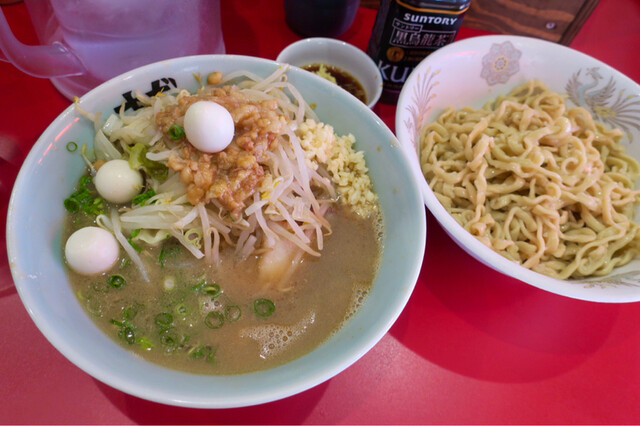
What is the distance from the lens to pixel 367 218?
1.45 m

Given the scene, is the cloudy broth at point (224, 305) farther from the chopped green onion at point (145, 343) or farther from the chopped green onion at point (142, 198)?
the chopped green onion at point (142, 198)

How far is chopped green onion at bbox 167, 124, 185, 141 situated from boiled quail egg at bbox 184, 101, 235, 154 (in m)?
0.03

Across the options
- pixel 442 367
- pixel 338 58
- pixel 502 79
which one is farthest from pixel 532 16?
pixel 442 367

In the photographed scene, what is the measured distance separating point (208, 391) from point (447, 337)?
2.85 feet

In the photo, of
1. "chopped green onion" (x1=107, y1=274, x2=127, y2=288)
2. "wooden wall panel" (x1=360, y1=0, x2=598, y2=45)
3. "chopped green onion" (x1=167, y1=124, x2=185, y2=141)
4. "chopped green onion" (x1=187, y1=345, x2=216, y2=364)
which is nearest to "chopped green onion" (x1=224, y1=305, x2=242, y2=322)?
"chopped green onion" (x1=187, y1=345, x2=216, y2=364)

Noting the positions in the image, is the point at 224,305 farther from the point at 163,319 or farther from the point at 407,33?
the point at 407,33

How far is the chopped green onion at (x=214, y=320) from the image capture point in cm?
123

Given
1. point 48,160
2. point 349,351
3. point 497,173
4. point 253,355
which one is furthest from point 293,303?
point 497,173

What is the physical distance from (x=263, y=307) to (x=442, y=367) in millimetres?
646

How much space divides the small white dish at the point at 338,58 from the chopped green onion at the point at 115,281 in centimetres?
115

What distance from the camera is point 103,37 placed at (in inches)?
60.7

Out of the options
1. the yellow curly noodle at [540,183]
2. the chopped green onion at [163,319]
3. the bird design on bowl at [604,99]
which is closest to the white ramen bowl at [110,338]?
the chopped green onion at [163,319]

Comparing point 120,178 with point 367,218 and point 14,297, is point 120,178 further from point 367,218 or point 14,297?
point 367,218

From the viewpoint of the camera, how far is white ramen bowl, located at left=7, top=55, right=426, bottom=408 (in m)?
0.95
